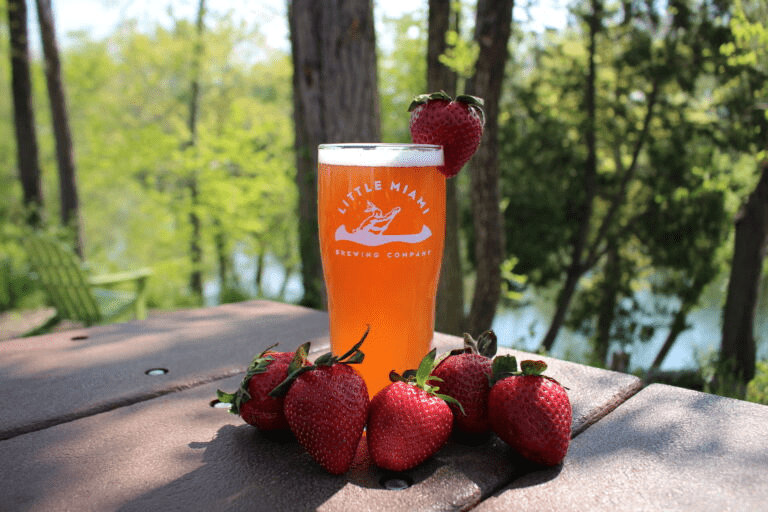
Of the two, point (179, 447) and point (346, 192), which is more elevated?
point (346, 192)

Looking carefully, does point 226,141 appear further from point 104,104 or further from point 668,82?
point 668,82

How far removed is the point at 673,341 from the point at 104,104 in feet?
50.6

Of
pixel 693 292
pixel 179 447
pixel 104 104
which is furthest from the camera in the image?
pixel 104 104

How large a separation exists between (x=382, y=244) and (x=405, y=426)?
34 cm

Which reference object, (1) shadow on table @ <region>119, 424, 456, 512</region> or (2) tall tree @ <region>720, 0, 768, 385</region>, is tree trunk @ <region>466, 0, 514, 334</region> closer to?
(2) tall tree @ <region>720, 0, 768, 385</region>

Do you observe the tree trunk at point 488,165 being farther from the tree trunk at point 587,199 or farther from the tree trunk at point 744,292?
the tree trunk at point 587,199

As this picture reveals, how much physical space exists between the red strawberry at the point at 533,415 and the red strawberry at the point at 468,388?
4 centimetres

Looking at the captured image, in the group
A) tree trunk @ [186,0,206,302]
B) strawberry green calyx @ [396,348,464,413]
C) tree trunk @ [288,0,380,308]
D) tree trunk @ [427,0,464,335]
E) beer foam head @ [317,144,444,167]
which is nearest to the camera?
strawberry green calyx @ [396,348,464,413]

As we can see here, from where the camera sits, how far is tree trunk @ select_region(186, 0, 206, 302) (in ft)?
47.1

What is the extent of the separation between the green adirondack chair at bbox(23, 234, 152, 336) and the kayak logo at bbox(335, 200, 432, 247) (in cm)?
392

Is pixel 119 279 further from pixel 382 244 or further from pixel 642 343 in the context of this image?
pixel 642 343

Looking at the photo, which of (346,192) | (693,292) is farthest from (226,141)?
(346,192)

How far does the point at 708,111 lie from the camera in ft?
29.9

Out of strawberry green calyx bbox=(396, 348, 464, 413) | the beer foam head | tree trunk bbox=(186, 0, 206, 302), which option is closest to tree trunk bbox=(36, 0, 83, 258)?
tree trunk bbox=(186, 0, 206, 302)
